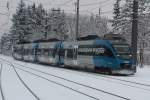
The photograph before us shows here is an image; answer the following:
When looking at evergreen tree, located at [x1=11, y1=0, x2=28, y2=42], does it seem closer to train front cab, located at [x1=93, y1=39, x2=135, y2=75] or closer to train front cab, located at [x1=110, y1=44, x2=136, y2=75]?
train front cab, located at [x1=93, y1=39, x2=135, y2=75]

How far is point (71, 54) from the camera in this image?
37.0 meters

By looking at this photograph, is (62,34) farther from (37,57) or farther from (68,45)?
(68,45)

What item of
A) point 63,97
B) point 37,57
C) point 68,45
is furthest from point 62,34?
point 63,97

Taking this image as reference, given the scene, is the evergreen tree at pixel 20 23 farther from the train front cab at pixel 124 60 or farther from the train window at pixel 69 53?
the train front cab at pixel 124 60

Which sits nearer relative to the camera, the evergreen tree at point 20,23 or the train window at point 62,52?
the train window at point 62,52

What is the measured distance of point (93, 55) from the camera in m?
30.8

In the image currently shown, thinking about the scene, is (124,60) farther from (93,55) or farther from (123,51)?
(93,55)

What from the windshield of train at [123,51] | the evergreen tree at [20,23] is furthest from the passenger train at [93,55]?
the evergreen tree at [20,23]

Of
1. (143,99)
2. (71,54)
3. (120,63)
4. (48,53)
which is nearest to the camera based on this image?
(143,99)

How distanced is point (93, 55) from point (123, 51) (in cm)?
297

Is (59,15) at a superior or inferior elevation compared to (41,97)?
superior

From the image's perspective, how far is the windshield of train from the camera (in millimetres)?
28266

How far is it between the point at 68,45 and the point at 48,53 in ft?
24.6

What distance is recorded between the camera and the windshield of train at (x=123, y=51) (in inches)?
1113
